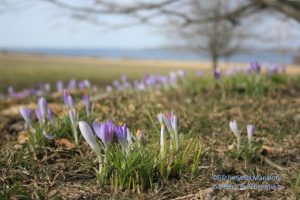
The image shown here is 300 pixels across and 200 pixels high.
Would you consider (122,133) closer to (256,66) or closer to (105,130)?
(105,130)

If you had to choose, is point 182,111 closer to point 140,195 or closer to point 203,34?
point 140,195

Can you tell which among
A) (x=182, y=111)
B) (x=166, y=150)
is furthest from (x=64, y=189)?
(x=182, y=111)

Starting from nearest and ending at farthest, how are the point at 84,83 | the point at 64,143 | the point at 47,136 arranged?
1. the point at 47,136
2. the point at 64,143
3. the point at 84,83

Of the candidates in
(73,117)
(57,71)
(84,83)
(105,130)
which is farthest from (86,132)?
(57,71)

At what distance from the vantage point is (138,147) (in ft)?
6.75

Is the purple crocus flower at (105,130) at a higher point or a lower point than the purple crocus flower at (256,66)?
lower

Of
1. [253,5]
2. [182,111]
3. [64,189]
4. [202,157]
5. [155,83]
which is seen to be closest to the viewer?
[64,189]

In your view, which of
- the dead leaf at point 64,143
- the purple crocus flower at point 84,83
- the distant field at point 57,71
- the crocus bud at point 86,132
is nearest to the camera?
the crocus bud at point 86,132

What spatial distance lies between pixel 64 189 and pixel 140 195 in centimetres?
39

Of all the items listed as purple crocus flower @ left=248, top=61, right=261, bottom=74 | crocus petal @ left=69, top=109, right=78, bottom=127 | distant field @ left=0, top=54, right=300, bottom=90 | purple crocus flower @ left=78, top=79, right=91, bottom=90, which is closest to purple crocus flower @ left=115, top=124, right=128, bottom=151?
crocus petal @ left=69, top=109, right=78, bottom=127

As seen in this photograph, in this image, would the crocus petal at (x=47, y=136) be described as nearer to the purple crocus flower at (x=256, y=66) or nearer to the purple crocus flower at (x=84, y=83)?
the purple crocus flower at (x=84, y=83)

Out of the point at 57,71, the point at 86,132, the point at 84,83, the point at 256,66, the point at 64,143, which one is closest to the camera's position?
the point at 86,132

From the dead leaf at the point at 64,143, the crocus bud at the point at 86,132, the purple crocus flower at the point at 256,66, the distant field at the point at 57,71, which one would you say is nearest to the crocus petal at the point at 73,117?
the dead leaf at the point at 64,143

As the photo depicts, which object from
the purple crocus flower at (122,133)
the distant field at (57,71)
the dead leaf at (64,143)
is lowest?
A: the distant field at (57,71)
